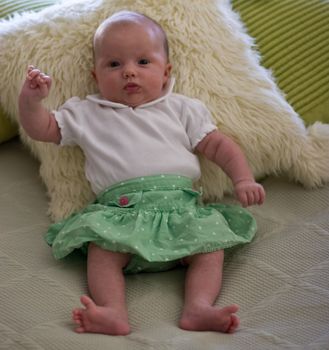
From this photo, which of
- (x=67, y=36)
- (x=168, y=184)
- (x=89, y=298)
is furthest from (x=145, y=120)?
(x=89, y=298)

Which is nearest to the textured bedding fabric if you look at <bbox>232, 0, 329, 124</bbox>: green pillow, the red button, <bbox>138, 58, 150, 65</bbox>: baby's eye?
the red button

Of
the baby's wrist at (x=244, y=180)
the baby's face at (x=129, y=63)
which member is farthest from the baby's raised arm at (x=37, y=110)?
the baby's wrist at (x=244, y=180)

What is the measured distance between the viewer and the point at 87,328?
1.06 metres

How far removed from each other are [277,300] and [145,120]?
447 mm

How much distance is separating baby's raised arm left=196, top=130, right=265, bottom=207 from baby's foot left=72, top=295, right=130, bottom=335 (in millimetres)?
345

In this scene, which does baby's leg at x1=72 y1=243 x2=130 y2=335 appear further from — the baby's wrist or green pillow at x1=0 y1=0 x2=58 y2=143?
green pillow at x1=0 y1=0 x2=58 y2=143

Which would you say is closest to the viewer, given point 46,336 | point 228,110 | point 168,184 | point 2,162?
point 46,336

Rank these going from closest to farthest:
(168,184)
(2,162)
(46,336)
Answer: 1. (46,336)
2. (168,184)
3. (2,162)

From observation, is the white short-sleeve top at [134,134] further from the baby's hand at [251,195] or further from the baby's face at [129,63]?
the baby's hand at [251,195]

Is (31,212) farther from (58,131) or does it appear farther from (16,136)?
(16,136)

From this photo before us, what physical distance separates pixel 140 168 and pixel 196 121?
0.16 metres

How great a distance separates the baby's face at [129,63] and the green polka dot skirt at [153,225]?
7.4 inches

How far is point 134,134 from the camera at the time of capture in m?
1.31

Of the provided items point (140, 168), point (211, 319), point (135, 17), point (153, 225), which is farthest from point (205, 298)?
point (135, 17)
